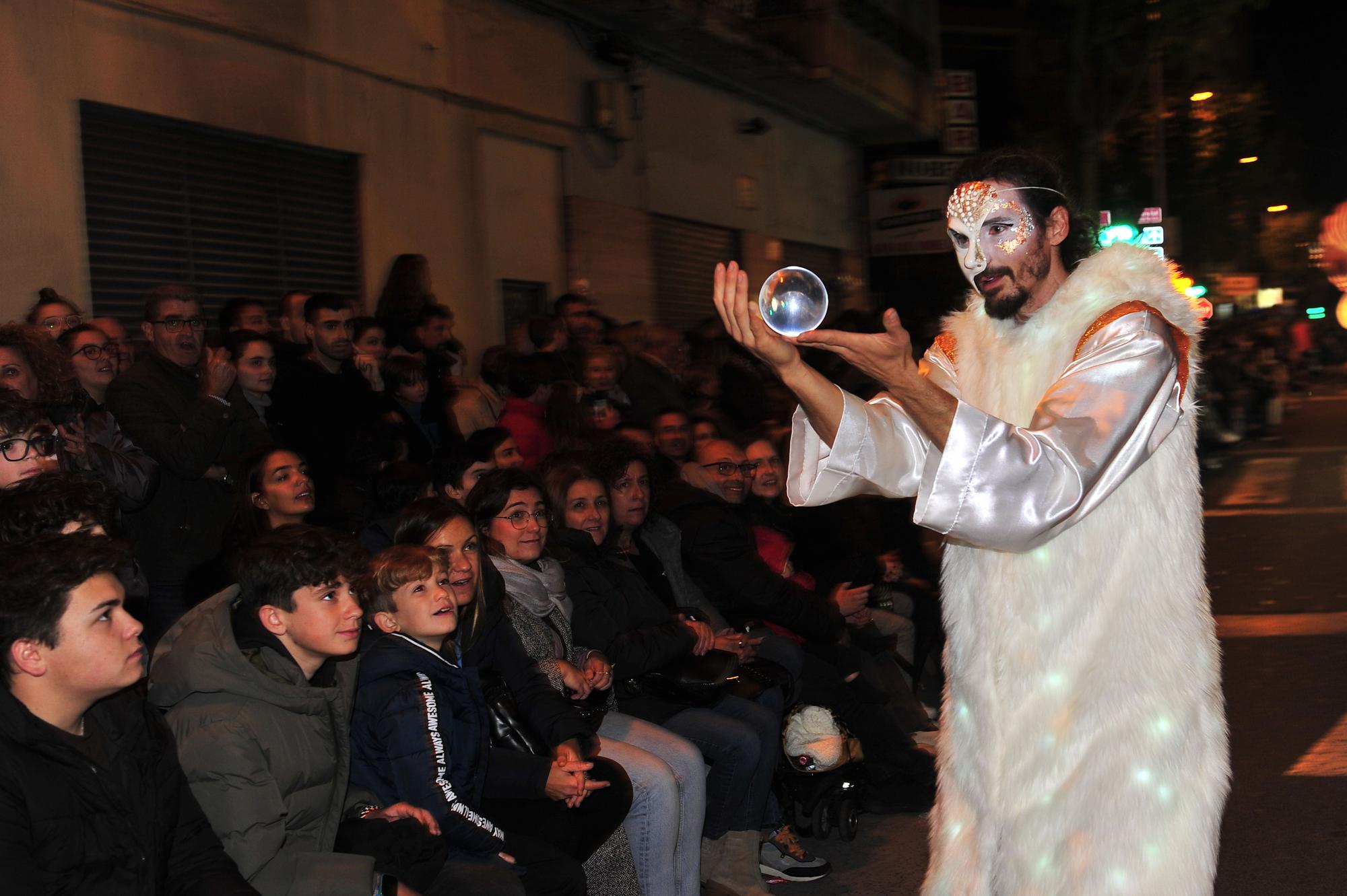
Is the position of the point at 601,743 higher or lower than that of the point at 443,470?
lower

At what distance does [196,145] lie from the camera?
8.55m

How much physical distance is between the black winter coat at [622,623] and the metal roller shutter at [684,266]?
9441 mm

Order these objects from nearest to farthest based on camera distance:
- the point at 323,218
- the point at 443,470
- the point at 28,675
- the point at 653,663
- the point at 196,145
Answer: the point at 28,675 → the point at 653,663 → the point at 443,470 → the point at 196,145 → the point at 323,218

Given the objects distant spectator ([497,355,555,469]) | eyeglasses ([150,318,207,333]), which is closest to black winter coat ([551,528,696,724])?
distant spectator ([497,355,555,469])

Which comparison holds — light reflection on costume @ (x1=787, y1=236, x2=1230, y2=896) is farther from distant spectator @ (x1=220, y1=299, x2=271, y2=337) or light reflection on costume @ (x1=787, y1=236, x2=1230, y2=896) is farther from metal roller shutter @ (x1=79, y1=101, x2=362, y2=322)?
metal roller shutter @ (x1=79, y1=101, x2=362, y2=322)

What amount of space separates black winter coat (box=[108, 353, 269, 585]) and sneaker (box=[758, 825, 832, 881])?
2535 mm

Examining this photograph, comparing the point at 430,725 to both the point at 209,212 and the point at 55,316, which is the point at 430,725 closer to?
the point at 55,316

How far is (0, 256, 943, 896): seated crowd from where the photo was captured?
126 inches

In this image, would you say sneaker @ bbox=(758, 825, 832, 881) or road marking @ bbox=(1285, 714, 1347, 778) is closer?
sneaker @ bbox=(758, 825, 832, 881)

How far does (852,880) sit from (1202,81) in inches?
1127

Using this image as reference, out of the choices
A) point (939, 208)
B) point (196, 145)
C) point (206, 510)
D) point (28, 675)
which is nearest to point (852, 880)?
point (206, 510)

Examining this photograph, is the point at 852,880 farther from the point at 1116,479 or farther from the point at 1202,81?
the point at 1202,81

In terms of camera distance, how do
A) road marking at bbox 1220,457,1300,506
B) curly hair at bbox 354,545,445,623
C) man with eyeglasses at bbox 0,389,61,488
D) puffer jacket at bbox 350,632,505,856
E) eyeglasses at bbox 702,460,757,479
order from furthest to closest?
road marking at bbox 1220,457,1300,506
eyeglasses at bbox 702,460,757,479
curly hair at bbox 354,545,445,623
puffer jacket at bbox 350,632,505,856
man with eyeglasses at bbox 0,389,61,488

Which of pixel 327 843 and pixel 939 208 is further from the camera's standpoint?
pixel 939 208
